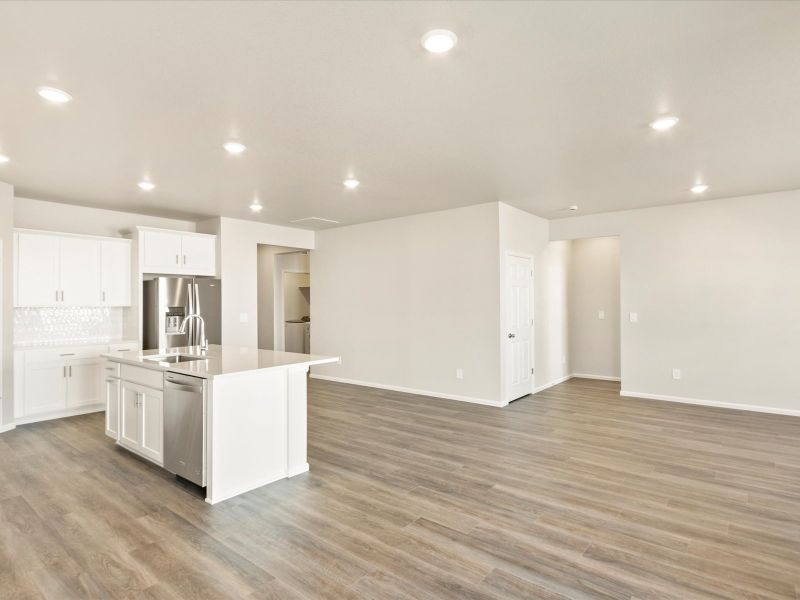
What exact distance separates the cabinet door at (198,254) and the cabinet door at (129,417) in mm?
2571

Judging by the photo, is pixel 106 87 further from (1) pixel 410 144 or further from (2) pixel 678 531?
(2) pixel 678 531

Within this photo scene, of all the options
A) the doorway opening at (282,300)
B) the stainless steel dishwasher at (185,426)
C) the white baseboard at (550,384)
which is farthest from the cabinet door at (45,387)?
the white baseboard at (550,384)

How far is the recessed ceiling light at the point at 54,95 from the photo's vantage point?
2707 millimetres

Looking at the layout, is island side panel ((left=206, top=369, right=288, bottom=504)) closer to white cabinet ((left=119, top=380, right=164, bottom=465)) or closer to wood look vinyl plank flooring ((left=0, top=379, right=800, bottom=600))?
wood look vinyl plank flooring ((left=0, top=379, right=800, bottom=600))

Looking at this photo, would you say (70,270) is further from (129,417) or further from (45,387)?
(129,417)

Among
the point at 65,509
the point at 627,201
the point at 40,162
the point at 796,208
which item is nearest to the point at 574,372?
the point at 627,201

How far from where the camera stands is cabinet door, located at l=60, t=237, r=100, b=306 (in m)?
5.42

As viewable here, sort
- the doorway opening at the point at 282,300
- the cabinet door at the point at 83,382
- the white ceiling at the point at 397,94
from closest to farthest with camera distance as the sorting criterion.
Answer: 1. the white ceiling at the point at 397,94
2. the cabinet door at the point at 83,382
3. the doorway opening at the point at 282,300

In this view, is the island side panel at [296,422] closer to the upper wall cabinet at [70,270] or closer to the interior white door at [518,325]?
the interior white door at [518,325]

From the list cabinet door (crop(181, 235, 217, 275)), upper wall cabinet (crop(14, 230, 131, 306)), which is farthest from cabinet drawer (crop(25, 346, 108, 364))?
cabinet door (crop(181, 235, 217, 275))

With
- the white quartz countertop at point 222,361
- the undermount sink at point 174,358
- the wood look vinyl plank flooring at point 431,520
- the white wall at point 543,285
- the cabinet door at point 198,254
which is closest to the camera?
the wood look vinyl plank flooring at point 431,520

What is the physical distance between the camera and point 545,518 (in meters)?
2.84

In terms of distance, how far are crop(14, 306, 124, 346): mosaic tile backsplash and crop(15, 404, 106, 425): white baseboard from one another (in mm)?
811

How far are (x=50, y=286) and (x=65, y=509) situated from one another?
334 centimetres
